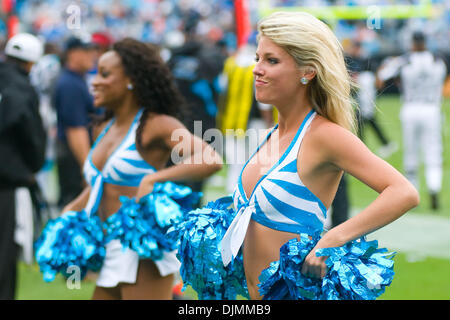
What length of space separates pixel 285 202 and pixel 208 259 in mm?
395

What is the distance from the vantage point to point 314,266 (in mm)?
2422

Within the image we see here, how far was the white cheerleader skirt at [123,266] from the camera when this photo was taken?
3578mm

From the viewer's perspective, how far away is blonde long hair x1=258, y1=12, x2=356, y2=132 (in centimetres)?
261

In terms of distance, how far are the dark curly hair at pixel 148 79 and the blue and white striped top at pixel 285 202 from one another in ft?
4.22

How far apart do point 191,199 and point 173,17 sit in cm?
2426

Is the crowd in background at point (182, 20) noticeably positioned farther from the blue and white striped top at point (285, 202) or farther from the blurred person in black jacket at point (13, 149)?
the blue and white striped top at point (285, 202)

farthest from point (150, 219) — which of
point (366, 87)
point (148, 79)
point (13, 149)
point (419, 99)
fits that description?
point (419, 99)

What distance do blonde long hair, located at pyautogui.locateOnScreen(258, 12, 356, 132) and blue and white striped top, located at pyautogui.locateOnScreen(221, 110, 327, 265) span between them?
0.09 meters

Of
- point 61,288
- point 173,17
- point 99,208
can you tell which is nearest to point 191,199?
point 99,208

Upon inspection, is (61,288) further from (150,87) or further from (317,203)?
(317,203)

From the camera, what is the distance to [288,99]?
8.87 feet

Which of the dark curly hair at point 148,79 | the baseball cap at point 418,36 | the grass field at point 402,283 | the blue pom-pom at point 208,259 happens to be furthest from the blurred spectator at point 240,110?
the blue pom-pom at point 208,259

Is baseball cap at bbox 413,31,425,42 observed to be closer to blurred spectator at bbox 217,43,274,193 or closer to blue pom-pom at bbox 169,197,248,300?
blurred spectator at bbox 217,43,274,193

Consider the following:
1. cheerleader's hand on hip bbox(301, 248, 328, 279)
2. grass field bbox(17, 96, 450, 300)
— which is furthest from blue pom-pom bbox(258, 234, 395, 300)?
grass field bbox(17, 96, 450, 300)
